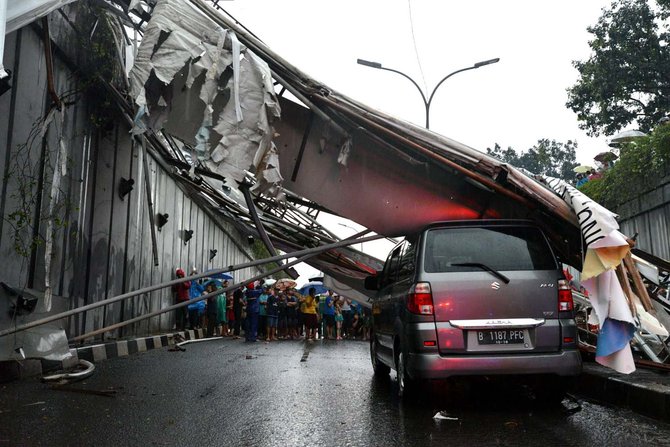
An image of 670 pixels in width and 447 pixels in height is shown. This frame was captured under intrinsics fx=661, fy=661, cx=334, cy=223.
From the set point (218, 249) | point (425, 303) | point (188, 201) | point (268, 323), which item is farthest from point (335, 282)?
point (218, 249)

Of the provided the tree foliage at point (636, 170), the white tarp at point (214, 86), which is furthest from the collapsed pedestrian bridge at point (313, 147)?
the tree foliage at point (636, 170)

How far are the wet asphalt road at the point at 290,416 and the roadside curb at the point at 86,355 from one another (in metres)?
0.38

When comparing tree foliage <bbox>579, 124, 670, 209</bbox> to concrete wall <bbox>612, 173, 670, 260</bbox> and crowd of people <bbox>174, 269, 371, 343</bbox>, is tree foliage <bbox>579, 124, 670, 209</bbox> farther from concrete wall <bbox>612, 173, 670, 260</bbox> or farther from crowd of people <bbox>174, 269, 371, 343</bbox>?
crowd of people <bbox>174, 269, 371, 343</bbox>

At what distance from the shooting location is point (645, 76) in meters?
24.7

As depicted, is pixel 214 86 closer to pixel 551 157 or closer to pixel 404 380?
pixel 404 380

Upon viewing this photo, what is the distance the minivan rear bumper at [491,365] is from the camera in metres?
5.79

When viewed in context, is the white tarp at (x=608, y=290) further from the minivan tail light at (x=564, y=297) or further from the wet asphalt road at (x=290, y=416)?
the wet asphalt road at (x=290, y=416)

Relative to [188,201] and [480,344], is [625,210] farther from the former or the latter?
[188,201]

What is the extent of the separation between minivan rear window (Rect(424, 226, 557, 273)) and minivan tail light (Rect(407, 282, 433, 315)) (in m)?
0.19

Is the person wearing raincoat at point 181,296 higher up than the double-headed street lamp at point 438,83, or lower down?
lower down

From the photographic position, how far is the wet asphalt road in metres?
4.79

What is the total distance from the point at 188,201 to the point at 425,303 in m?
18.0

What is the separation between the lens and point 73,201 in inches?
458

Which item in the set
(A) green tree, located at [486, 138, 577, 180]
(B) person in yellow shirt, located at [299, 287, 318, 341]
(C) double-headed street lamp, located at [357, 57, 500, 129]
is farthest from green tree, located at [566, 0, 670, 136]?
(A) green tree, located at [486, 138, 577, 180]
